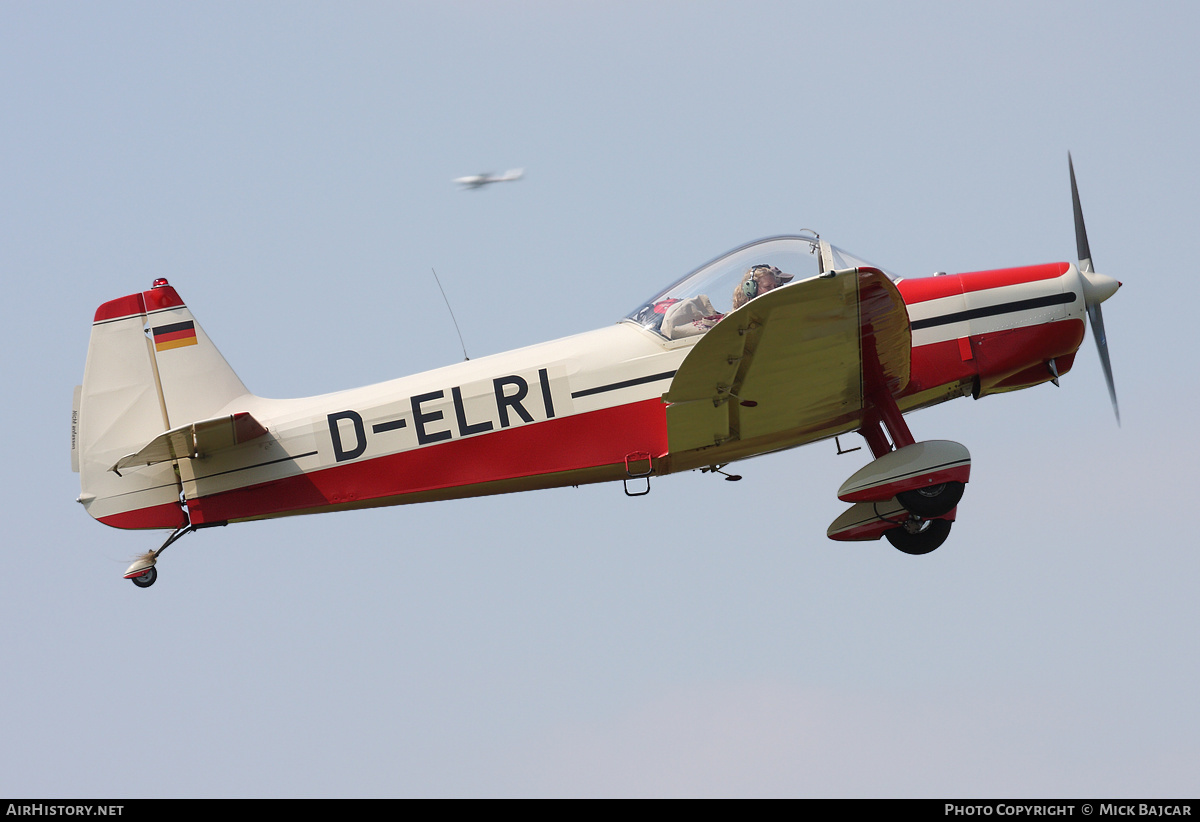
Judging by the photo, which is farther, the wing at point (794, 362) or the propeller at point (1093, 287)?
the propeller at point (1093, 287)

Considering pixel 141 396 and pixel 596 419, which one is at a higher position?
pixel 141 396

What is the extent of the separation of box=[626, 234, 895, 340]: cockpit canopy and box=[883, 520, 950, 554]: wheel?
226 centimetres

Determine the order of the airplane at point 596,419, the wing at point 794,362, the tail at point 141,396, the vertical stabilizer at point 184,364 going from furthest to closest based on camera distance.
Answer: the vertical stabilizer at point 184,364, the tail at point 141,396, the airplane at point 596,419, the wing at point 794,362

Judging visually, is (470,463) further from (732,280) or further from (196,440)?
(732,280)

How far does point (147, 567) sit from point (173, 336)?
80.7 inches

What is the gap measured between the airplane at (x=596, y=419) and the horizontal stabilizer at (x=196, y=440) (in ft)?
0.05

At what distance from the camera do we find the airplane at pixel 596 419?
9.67 meters

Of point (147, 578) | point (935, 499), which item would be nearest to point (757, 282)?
Answer: point (935, 499)

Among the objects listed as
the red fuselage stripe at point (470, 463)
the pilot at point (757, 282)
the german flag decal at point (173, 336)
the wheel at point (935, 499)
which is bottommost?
the wheel at point (935, 499)

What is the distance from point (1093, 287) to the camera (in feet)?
34.0

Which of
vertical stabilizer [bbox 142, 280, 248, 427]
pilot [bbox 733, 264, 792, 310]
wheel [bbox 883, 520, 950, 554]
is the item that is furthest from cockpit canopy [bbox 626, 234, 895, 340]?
vertical stabilizer [bbox 142, 280, 248, 427]

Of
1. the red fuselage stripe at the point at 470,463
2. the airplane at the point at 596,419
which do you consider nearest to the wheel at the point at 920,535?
the airplane at the point at 596,419

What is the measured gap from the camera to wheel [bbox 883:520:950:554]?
9.88 m

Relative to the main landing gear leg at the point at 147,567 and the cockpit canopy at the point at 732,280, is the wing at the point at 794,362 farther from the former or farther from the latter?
the main landing gear leg at the point at 147,567
